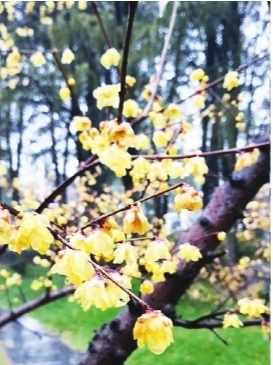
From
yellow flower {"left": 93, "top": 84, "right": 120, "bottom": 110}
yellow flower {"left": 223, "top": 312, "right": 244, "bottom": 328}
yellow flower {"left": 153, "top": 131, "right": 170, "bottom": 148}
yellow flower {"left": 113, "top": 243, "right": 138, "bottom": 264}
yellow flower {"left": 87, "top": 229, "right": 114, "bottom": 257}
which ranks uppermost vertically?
yellow flower {"left": 93, "top": 84, "right": 120, "bottom": 110}

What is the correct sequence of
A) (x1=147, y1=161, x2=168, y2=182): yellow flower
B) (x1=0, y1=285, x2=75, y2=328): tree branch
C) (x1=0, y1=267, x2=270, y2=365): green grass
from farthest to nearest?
1. (x1=0, y1=267, x2=270, y2=365): green grass
2. (x1=0, y1=285, x2=75, y2=328): tree branch
3. (x1=147, y1=161, x2=168, y2=182): yellow flower

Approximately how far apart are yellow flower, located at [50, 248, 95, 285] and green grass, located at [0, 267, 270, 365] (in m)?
1.13

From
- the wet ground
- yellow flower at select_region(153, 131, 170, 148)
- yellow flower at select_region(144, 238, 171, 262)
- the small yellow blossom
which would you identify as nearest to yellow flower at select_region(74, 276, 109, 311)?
the small yellow blossom

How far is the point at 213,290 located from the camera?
186 centimetres

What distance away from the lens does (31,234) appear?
0.29 m

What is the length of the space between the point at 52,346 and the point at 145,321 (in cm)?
147

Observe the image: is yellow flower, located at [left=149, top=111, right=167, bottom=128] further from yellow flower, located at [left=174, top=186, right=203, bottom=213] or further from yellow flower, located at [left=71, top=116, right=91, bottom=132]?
yellow flower, located at [left=174, top=186, right=203, bottom=213]

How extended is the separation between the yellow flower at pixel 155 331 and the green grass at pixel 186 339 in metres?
1.12

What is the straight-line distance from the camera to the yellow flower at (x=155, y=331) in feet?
0.89

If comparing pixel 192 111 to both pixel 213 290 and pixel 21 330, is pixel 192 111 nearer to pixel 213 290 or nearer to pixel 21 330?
pixel 213 290

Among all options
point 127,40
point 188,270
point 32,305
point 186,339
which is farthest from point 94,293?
point 186,339

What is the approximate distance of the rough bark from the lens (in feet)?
2.35

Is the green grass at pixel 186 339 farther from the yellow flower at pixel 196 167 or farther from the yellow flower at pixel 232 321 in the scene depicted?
the yellow flower at pixel 196 167

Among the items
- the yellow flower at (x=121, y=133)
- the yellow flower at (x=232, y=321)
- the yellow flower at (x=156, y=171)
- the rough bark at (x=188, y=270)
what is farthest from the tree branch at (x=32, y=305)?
the yellow flower at (x=121, y=133)
